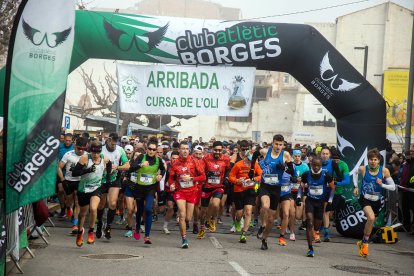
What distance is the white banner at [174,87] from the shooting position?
15.6 meters

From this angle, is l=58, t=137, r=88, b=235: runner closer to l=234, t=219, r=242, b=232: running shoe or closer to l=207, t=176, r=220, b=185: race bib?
l=207, t=176, r=220, b=185: race bib

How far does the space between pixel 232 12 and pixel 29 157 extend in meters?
90.3

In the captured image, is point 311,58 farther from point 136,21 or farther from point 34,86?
point 34,86

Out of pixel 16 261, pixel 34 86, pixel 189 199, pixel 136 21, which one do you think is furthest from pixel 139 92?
pixel 34 86

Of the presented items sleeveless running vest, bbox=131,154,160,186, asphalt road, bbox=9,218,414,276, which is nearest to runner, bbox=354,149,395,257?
asphalt road, bbox=9,218,414,276

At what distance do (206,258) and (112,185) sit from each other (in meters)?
3.22

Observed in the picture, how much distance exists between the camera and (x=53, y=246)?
486 inches

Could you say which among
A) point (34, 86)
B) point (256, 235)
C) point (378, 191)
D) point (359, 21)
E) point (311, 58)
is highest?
point (359, 21)

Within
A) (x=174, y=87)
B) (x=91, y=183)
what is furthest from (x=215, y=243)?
(x=174, y=87)

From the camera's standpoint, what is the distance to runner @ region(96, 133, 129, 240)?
1376 centimetres

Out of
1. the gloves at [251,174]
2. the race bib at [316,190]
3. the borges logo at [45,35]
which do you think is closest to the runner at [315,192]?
the race bib at [316,190]

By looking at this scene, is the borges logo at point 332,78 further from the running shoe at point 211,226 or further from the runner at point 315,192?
the running shoe at point 211,226

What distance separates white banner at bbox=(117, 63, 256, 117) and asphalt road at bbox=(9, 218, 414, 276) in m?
2.59

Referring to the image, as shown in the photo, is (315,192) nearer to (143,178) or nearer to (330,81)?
(330,81)
